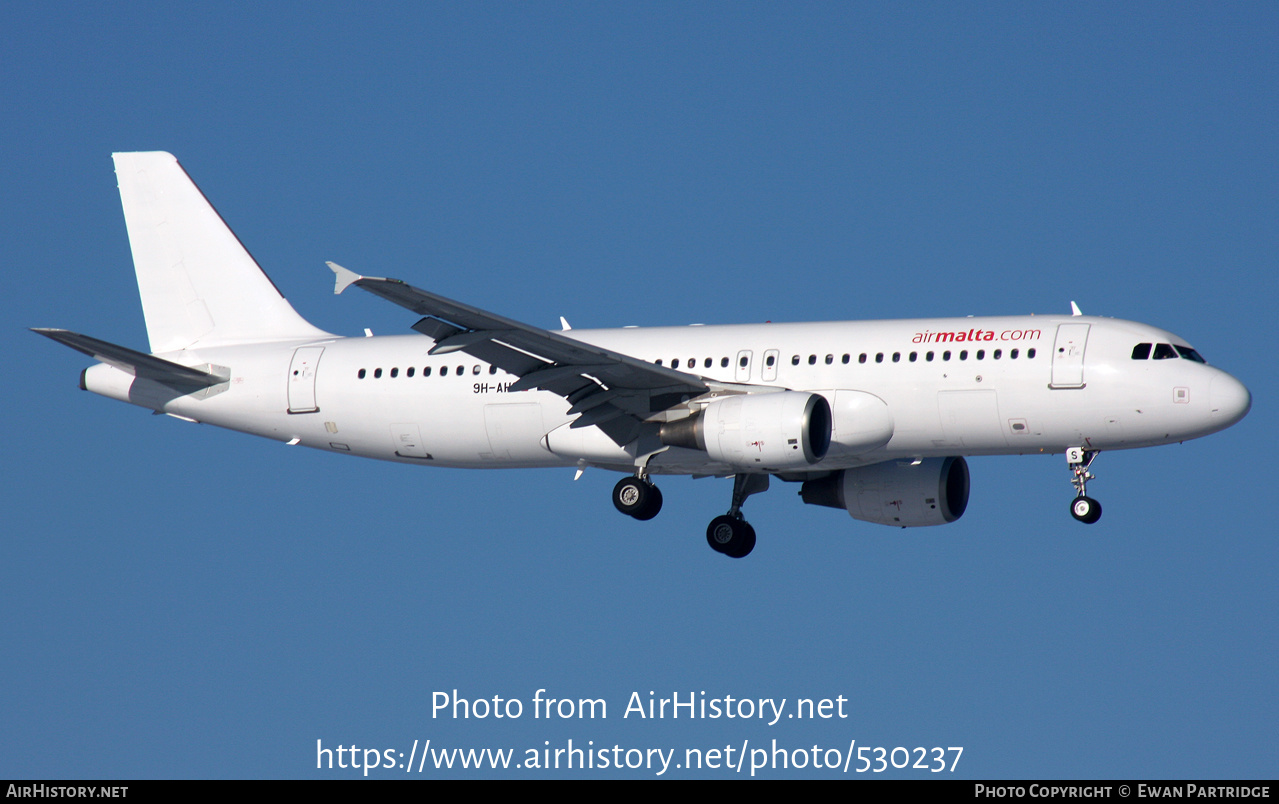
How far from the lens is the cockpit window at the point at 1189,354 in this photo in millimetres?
35531

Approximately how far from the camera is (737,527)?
136 feet

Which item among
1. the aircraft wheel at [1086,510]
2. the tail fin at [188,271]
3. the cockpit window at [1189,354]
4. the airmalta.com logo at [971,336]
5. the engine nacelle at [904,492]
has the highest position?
the tail fin at [188,271]

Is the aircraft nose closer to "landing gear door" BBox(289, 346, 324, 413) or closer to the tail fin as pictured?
"landing gear door" BBox(289, 346, 324, 413)

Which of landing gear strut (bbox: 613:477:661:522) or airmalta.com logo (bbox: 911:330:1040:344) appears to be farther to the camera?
landing gear strut (bbox: 613:477:661:522)

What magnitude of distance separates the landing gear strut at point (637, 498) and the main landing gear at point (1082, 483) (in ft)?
32.1

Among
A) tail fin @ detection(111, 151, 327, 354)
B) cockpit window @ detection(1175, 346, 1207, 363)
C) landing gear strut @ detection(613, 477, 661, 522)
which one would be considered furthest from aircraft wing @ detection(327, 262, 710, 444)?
cockpit window @ detection(1175, 346, 1207, 363)

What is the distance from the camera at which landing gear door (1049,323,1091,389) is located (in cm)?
3516

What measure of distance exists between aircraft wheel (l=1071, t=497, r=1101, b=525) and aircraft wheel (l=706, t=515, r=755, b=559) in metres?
9.05

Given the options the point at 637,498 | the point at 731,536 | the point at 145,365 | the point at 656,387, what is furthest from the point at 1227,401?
the point at 145,365

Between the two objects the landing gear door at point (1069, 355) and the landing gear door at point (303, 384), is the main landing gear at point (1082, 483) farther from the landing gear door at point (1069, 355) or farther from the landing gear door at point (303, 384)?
the landing gear door at point (303, 384)

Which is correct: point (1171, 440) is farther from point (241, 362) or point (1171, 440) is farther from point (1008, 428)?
point (241, 362)

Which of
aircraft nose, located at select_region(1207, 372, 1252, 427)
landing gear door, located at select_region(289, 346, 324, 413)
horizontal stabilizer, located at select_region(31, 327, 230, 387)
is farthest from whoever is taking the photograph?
landing gear door, located at select_region(289, 346, 324, 413)

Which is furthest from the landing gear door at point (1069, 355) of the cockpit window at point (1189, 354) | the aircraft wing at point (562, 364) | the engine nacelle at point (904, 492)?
the aircraft wing at point (562, 364)

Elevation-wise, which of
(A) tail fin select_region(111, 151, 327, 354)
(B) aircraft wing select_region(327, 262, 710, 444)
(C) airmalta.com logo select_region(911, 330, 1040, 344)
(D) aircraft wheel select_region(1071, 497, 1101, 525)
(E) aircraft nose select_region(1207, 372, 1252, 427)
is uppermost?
(A) tail fin select_region(111, 151, 327, 354)
